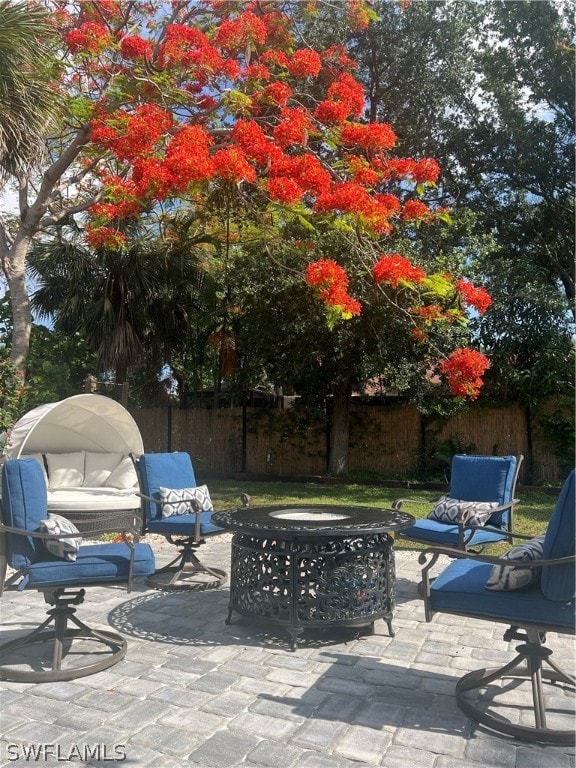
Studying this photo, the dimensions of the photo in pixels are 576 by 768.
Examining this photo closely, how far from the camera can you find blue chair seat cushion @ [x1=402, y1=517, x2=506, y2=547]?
489cm

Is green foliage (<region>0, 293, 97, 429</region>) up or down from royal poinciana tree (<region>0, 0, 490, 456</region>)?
down

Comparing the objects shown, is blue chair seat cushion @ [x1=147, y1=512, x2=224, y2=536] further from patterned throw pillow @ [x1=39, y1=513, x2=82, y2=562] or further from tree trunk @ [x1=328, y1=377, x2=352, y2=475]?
tree trunk @ [x1=328, y1=377, x2=352, y2=475]

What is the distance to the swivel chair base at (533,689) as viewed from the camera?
8.98ft

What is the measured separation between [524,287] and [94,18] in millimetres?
8679

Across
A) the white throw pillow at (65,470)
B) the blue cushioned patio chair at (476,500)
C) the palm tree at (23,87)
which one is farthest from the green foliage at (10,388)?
the blue cushioned patio chair at (476,500)

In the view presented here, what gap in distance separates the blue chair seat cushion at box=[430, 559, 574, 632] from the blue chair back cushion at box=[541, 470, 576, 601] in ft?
0.19

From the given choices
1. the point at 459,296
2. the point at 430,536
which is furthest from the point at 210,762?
the point at 459,296

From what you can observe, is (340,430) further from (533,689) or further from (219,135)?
(533,689)

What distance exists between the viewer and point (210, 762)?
2506 millimetres

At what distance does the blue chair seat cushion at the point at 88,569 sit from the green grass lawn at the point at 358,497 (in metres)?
5.54

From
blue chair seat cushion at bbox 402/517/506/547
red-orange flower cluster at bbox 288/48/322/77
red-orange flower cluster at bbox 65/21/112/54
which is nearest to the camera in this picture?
blue chair seat cushion at bbox 402/517/506/547

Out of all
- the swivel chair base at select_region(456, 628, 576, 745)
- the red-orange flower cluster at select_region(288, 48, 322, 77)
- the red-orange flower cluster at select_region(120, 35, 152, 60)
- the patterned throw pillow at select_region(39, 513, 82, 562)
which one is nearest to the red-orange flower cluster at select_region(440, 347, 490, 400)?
the red-orange flower cluster at select_region(288, 48, 322, 77)

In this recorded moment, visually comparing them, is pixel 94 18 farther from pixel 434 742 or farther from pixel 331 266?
pixel 434 742

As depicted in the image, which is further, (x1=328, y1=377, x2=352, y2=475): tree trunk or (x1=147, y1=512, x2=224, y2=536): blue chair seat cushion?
(x1=328, y1=377, x2=352, y2=475): tree trunk
